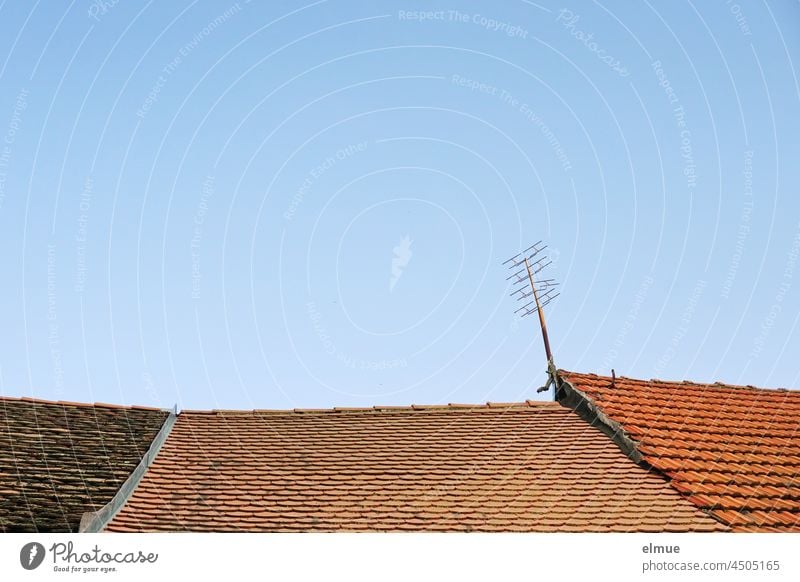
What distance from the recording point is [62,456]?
14695 mm

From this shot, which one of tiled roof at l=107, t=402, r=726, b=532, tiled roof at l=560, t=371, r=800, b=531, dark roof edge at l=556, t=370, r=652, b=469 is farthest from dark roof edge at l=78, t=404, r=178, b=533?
tiled roof at l=560, t=371, r=800, b=531

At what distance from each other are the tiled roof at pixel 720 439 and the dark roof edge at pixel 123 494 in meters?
6.38

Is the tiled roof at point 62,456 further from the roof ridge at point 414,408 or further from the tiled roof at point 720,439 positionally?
the tiled roof at point 720,439

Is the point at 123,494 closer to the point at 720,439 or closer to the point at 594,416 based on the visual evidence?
the point at 594,416

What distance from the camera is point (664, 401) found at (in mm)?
15164

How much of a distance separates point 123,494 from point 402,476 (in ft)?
12.5

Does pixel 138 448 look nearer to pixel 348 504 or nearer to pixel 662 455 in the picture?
pixel 348 504

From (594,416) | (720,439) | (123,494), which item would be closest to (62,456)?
(123,494)

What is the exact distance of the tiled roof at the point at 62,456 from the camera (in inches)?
514

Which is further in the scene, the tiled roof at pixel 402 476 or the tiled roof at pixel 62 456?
the tiled roof at pixel 62 456
